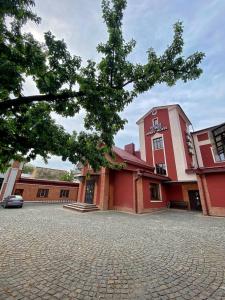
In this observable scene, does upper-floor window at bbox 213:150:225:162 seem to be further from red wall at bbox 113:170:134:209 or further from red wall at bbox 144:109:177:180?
red wall at bbox 113:170:134:209

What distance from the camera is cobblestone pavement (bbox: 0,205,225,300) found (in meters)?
2.81

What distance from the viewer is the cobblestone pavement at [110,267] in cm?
281

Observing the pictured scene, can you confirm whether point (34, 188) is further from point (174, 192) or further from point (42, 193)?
point (174, 192)

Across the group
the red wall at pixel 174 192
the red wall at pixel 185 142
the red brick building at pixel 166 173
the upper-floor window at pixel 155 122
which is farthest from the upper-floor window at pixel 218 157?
the upper-floor window at pixel 155 122

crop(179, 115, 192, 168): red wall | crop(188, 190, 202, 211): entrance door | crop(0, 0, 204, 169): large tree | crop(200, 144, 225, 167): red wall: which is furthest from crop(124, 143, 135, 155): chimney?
crop(0, 0, 204, 169): large tree

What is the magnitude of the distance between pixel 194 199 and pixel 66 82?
18.3m

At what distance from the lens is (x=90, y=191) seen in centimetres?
1656

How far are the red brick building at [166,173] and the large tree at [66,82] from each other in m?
8.82

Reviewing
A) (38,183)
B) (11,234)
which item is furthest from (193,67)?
(38,183)

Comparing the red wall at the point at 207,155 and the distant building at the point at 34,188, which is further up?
the red wall at the point at 207,155

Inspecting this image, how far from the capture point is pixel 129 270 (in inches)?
141

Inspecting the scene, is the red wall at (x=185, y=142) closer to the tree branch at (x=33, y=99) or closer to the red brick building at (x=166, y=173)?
the red brick building at (x=166, y=173)

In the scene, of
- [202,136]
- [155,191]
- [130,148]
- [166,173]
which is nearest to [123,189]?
[155,191]

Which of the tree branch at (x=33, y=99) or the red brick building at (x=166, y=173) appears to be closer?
the tree branch at (x=33, y=99)
